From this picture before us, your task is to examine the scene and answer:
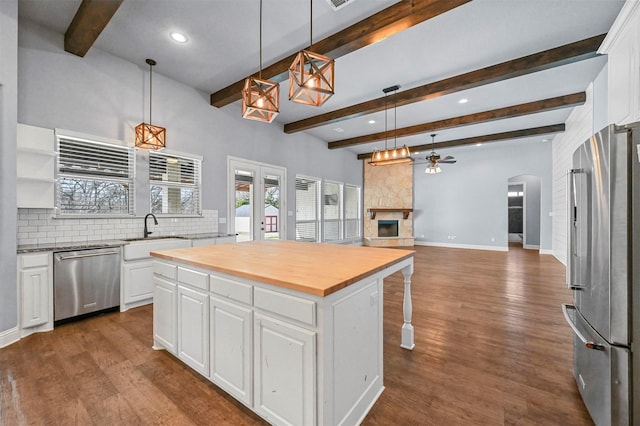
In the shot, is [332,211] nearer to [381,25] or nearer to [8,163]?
[381,25]

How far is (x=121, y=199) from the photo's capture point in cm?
377

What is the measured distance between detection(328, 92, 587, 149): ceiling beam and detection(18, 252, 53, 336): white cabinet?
6412 millimetres

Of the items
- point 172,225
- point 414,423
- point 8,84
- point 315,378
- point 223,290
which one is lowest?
point 414,423

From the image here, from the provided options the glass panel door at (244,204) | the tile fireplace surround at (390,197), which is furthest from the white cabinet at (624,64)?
the tile fireplace surround at (390,197)

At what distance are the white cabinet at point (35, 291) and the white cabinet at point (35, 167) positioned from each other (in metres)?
0.61

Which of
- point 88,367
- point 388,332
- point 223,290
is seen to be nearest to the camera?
point 223,290

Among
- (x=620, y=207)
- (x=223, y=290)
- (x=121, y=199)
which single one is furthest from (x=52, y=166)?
(x=620, y=207)

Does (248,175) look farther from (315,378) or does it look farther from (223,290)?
(315,378)

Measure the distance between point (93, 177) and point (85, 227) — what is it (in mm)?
642

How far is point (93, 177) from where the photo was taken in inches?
137

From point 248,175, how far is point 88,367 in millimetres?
3972

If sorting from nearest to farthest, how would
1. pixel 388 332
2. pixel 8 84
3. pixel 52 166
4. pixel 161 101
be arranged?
pixel 8 84
pixel 388 332
pixel 52 166
pixel 161 101

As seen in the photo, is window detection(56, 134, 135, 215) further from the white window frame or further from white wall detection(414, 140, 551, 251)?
white wall detection(414, 140, 551, 251)

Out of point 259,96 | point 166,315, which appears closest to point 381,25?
point 259,96
